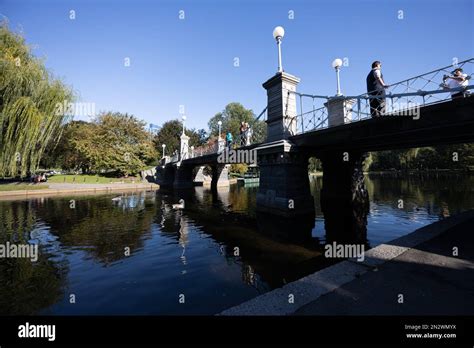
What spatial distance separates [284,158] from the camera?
12875mm

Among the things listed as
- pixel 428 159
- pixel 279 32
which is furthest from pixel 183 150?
pixel 428 159

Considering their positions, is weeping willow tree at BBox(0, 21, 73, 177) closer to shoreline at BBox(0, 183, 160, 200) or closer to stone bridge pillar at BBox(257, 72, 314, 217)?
shoreline at BBox(0, 183, 160, 200)

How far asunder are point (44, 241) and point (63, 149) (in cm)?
5115

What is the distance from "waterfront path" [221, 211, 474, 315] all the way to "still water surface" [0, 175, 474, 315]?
169cm

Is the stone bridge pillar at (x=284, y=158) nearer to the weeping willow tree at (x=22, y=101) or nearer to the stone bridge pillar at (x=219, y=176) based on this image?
the weeping willow tree at (x=22, y=101)

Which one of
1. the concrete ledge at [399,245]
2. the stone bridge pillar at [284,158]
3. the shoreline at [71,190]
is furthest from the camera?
the shoreline at [71,190]

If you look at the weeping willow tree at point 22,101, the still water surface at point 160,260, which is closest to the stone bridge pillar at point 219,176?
the weeping willow tree at point 22,101

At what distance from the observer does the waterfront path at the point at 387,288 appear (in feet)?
10.7

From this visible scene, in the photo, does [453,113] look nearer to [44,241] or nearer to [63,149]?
[44,241]

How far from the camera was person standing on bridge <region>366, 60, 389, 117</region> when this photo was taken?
30.2ft

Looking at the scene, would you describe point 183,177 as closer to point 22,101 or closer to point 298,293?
point 22,101

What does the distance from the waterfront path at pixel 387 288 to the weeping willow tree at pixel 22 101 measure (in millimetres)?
23061

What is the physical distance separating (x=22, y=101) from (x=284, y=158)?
19.9 metres

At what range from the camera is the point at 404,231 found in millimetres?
10047
